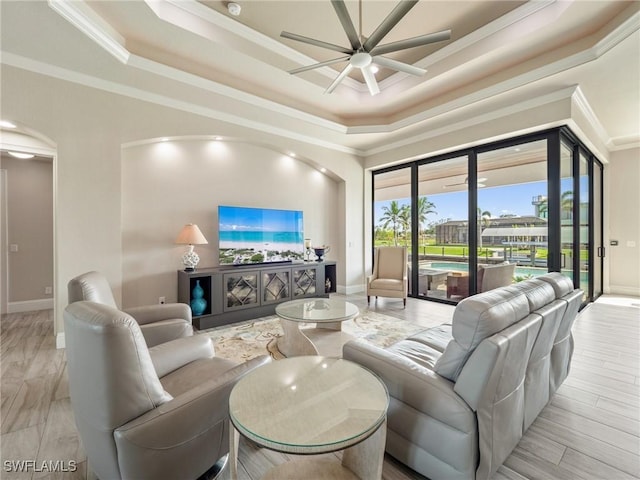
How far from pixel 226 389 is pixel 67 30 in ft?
10.8

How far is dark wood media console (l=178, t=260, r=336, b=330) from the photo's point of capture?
3.88 metres

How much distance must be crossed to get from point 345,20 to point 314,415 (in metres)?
2.52

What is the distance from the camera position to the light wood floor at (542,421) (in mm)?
1529

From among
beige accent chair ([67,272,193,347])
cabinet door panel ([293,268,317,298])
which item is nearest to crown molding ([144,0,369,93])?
beige accent chair ([67,272,193,347])

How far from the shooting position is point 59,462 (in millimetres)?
1557

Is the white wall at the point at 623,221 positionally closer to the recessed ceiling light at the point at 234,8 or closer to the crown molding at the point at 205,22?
the crown molding at the point at 205,22

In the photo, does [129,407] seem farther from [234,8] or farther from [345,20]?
[234,8]

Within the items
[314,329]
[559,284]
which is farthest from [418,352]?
[314,329]

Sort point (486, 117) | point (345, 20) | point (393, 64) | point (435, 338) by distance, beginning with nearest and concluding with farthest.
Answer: point (345, 20) → point (435, 338) → point (393, 64) → point (486, 117)

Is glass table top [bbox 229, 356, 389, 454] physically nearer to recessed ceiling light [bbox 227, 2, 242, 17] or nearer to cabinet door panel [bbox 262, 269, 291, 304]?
cabinet door panel [bbox 262, 269, 291, 304]

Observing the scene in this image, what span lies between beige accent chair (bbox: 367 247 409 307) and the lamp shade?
2803 millimetres

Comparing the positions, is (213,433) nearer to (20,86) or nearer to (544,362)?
(544,362)

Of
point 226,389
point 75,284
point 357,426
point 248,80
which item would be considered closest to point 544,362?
point 357,426

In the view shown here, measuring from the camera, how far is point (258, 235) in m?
4.73
